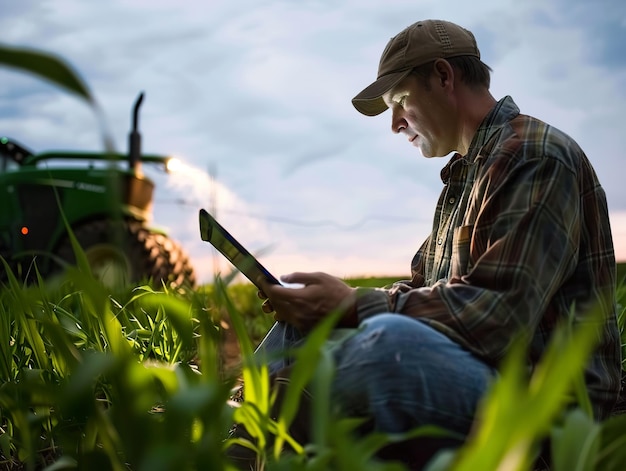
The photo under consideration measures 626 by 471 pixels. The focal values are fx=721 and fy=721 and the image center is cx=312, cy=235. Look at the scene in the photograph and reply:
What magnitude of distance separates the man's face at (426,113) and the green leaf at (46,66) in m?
1.22

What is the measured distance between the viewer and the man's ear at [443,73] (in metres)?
1.59

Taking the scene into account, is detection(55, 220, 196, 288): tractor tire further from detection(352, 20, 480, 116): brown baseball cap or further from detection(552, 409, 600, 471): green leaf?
detection(552, 409, 600, 471): green leaf

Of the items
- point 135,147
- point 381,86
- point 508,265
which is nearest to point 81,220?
point 135,147

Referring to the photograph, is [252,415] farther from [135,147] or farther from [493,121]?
[135,147]

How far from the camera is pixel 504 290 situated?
1198mm

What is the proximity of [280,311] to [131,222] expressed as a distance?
4.01m

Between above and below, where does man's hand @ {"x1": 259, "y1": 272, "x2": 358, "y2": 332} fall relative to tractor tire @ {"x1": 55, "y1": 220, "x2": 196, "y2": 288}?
above

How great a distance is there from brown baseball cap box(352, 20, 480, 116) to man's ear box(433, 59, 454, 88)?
0.02 meters

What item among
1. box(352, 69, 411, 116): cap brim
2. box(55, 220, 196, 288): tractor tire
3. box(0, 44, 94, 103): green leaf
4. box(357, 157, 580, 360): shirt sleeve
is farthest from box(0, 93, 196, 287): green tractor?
box(0, 44, 94, 103): green leaf

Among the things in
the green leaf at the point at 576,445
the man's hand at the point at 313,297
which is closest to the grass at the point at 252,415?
the green leaf at the point at 576,445

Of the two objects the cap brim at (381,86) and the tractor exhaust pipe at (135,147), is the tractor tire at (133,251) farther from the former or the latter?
the cap brim at (381,86)

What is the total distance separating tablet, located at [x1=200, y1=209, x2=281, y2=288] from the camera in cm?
135

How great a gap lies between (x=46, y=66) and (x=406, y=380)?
82 cm

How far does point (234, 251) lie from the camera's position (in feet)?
4.50
